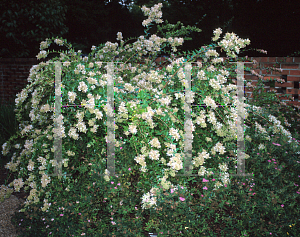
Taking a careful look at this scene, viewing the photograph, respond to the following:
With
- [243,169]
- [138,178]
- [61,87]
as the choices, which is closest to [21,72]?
[61,87]

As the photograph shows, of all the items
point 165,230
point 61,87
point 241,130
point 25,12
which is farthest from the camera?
point 25,12

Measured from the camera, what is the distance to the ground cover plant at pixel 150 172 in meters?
2.19

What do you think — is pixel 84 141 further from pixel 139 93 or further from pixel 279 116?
pixel 279 116

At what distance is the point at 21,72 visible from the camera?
714 cm

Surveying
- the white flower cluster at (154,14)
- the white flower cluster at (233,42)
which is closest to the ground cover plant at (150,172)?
the white flower cluster at (233,42)

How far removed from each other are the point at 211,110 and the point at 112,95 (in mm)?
982

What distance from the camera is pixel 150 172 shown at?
2.39 meters

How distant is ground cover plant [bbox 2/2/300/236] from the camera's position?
219cm
